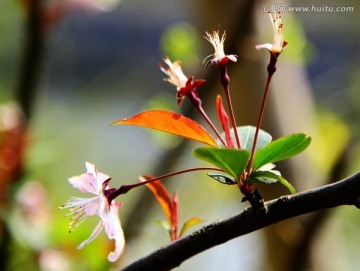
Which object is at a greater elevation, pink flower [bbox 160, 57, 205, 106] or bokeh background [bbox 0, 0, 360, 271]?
pink flower [bbox 160, 57, 205, 106]

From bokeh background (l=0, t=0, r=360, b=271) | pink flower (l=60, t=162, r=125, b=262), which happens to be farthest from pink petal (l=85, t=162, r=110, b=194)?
bokeh background (l=0, t=0, r=360, b=271)

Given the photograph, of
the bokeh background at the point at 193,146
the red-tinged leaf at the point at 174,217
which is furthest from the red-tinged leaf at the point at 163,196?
the bokeh background at the point at 193,146

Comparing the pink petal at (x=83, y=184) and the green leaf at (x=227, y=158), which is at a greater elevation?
the green leaf at (x=227, y=158)

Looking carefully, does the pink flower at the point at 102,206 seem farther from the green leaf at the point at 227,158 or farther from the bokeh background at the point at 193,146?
the bokeh background at the point at 193,146

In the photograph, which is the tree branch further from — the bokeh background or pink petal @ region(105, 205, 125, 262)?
the bokeh background

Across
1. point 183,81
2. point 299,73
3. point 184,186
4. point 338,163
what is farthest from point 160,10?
point 183,81

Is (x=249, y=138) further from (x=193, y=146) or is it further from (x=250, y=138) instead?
(x=193, y=146)

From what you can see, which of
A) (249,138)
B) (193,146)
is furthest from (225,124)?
(193,146)
